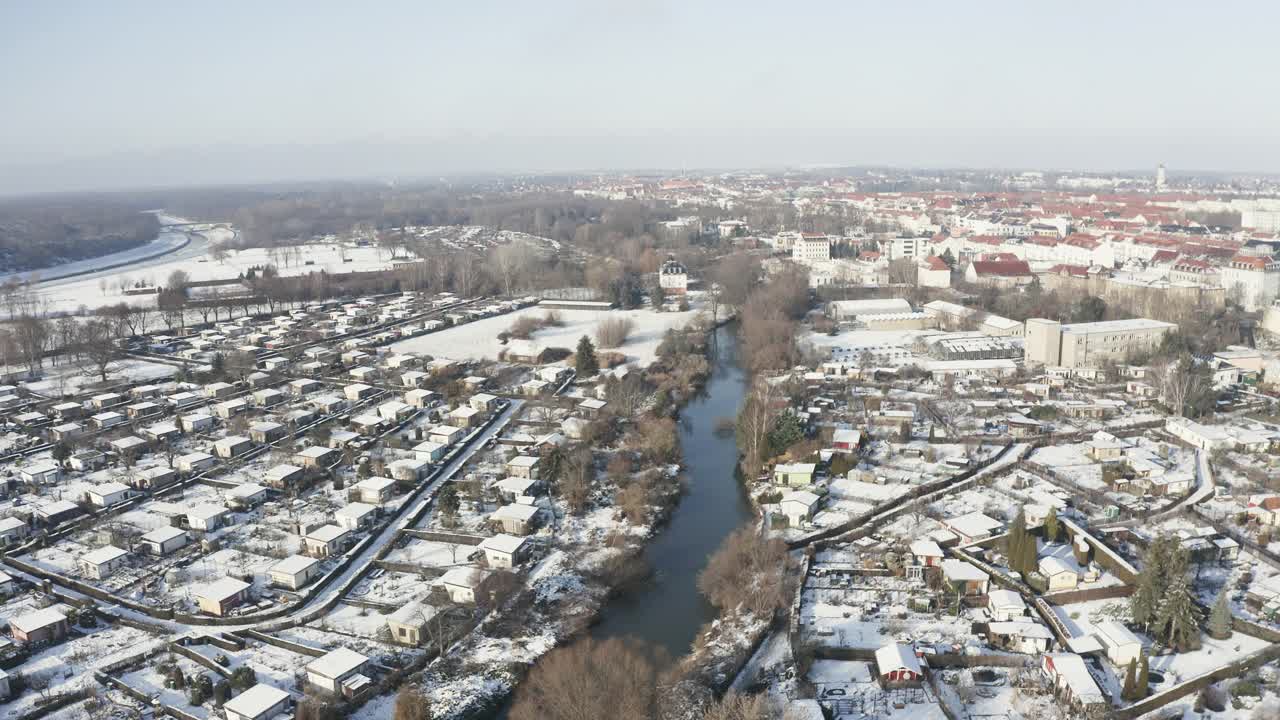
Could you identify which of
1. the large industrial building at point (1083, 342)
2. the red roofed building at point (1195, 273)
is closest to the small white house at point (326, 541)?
the large industrial building at point (1083, 342)

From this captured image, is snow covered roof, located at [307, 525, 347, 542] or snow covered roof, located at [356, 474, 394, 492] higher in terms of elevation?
snow covered roof, located at [356, 474, 394, 492]

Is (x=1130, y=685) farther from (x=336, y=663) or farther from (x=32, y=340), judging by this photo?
(x=32, y=340)

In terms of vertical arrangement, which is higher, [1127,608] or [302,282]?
[302,282]

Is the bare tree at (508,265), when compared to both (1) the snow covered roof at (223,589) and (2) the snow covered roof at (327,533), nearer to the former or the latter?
(2) the snow covered roof at (327,533)

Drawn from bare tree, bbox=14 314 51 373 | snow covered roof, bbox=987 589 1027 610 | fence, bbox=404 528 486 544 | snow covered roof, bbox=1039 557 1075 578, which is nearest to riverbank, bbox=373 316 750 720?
fence, bbox=404 528 486 544

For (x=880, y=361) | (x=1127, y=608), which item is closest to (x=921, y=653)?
(x=1127, y=608)

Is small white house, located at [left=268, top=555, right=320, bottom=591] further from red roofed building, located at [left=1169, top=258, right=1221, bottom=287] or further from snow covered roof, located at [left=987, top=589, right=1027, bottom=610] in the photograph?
red roofed building, located at [left=1169, top=258, right=1221, bottom=287]

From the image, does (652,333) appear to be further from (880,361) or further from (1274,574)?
(1274,574)
